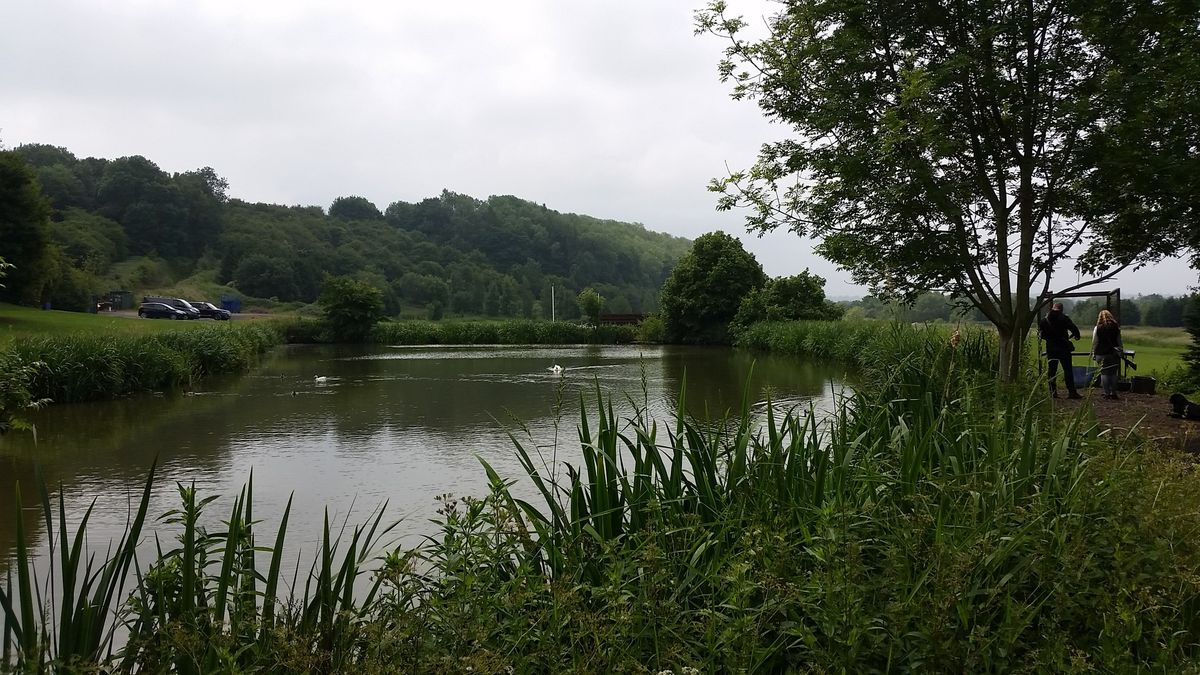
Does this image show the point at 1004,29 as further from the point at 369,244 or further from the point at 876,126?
the point at 369,244

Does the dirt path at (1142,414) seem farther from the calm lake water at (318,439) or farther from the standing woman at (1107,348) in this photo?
the calm lake water at (318,439)

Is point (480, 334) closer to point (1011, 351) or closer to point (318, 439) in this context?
point (318, 439)

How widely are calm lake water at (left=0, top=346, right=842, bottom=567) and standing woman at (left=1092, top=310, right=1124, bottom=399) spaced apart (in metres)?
3.88

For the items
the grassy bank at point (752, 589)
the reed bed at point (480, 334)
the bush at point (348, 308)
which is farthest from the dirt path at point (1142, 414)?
the bush at point (348, 308)

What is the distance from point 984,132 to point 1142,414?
4217mm

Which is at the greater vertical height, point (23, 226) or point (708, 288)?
point (23, 226)

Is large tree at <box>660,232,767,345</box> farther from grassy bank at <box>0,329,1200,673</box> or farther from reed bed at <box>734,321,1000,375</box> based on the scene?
grassy bank at <box>0,329,1200,673</box>

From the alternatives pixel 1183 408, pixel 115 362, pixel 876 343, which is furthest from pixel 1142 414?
pixel 115 362

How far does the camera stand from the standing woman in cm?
1049

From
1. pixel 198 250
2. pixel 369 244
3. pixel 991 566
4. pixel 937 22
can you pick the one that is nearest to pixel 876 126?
pixel 937 22

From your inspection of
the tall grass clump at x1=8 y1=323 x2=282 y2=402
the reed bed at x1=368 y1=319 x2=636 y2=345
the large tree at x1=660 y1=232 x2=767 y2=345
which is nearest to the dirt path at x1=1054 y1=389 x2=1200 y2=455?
the tall grass clump at x1=8 y1=323 x2=282 y2=402

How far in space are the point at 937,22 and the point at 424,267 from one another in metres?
92.1

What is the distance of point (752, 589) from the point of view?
7.32ft

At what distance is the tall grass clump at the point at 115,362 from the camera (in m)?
13.2
